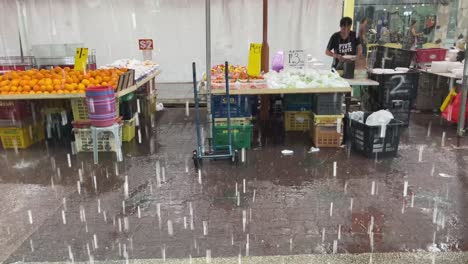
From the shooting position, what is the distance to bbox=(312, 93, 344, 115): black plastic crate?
6594 mm

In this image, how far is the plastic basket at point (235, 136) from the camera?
21.5 feet

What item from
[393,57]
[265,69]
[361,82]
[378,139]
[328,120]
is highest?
[393,57]

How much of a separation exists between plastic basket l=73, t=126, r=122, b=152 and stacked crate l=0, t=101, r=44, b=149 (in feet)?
3.44

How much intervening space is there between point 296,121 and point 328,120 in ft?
3.78

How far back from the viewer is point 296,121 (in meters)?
7.78

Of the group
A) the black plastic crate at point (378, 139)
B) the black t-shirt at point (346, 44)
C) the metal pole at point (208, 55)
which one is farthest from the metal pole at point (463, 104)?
the metal pole at point (208, 55)

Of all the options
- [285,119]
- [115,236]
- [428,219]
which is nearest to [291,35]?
[285,119]

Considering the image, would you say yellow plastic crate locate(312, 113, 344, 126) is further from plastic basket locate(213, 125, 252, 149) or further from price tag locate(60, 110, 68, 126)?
price tag locate(60, 110, 68, 126)

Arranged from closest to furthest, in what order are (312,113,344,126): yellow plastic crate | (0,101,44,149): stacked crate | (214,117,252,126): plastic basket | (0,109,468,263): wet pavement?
1. (0,109,468,263): wet pavement
2. (214,117,252,126): plastic basket
3. (312,113,344,126): yellow plastic crate
4. (0,101,44,149): stacked crate

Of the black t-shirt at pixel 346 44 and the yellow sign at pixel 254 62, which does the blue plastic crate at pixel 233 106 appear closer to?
the yellow sign at pixel 254 62

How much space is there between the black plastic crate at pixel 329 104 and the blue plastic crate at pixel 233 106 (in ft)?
3.80

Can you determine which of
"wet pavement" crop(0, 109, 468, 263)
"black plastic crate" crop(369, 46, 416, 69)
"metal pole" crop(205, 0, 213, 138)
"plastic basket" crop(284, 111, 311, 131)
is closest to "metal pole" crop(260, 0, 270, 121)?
"plastic basket" crop(284, 111, 311, 131)

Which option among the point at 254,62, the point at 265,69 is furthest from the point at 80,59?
the point at 265,69

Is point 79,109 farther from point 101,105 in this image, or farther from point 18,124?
point 18,124
